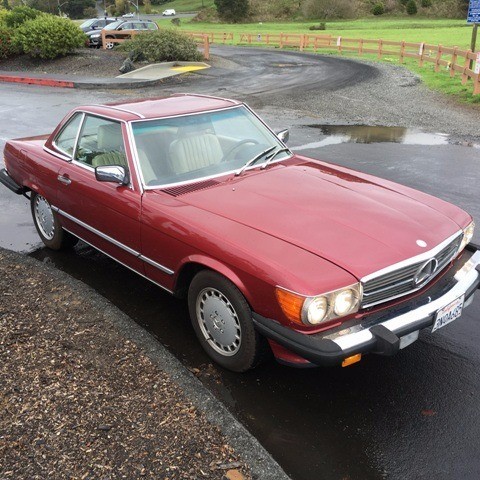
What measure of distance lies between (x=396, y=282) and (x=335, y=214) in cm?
65

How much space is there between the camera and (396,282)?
315 centimetres

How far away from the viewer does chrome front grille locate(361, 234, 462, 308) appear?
3.03 metres

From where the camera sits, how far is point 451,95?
15.4 meters

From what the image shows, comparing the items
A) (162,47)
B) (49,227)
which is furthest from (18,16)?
(49,227)

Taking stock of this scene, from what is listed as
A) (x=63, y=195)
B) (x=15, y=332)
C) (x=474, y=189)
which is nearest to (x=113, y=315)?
(x=15, y=332)

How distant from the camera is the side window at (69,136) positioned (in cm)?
494

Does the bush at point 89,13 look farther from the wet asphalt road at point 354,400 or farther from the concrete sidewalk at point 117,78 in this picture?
the wet asphalt road at point 354,400

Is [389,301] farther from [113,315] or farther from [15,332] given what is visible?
[15,332]

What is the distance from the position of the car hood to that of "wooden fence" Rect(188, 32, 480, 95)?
12060 millimetres

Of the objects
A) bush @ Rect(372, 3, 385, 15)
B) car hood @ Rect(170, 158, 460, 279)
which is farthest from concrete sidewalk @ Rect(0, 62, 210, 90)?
bush @ Rect(372, 3, 385, 15)

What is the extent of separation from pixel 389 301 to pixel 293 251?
0.69 meters

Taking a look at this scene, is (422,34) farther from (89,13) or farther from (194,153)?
(89,13)

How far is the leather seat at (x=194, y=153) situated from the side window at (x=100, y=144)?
423mm

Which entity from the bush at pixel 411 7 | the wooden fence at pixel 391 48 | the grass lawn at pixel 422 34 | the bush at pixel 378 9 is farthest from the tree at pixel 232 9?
the wooden fence at pixel 391 48
